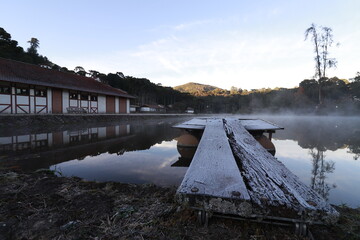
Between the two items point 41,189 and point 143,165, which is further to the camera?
point 143,165

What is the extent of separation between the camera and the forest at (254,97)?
73.7ft

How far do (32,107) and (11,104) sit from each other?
50.1 inches

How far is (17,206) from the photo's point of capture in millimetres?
1706

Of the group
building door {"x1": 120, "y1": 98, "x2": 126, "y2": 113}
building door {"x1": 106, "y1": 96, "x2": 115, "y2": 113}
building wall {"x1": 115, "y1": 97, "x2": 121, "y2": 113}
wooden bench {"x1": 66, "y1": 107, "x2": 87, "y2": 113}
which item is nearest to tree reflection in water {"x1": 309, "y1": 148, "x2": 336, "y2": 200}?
wooden bench {"x1": 66, "y1": 107, "x2": 87, "y2": 113}

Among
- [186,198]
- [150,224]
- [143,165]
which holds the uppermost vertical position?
[186,198]

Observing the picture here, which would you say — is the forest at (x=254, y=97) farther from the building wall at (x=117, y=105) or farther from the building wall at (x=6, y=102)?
the building wall at (x=6, y=102)

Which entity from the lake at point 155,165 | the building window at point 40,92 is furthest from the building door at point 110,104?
the lake at point 155,165

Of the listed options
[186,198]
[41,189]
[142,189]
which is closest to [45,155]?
[41,189]

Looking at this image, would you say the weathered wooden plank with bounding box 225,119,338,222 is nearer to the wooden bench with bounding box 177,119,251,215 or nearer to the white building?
the wooden bench with bounding box 177,119,251,215

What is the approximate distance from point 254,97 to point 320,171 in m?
57.4

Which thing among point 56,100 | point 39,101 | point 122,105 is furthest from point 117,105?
point 39,101

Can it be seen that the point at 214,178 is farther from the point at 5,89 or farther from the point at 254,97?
the point at 254,97

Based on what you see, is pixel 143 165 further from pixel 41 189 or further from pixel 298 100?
pixel 298 100

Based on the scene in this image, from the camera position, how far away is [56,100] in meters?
14.4
